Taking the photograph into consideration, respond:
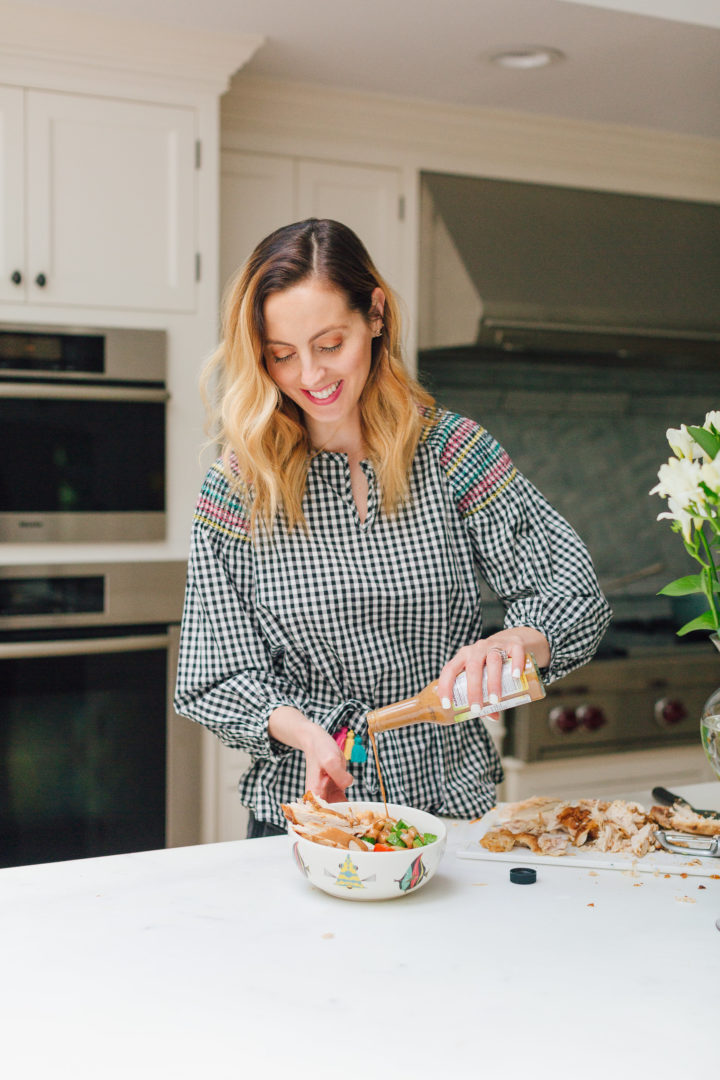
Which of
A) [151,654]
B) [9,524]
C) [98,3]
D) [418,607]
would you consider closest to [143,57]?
[98,3]

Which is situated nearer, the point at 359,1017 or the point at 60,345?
the point at 359,1017

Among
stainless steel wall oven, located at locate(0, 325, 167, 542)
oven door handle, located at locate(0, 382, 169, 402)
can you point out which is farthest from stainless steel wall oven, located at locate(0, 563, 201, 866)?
oven door handle, located at locate(0, 382, 169, 402)

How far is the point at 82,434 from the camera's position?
2.56 m

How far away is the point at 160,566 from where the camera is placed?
259 centimetres

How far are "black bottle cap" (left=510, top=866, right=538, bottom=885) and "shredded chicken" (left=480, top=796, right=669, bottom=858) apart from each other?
3.2 inches

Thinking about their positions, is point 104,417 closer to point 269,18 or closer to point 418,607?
point 269,18

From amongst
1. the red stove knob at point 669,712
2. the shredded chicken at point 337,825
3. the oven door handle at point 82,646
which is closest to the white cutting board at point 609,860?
the shredded chicken at point 337,825

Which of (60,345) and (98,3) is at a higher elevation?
(98,3)

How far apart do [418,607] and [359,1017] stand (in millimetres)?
673

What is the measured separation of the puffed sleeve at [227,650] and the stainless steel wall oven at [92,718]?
115cm

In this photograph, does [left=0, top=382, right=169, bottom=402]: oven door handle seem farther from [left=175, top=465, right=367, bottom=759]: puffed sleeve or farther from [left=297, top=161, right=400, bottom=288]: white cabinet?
[left=175, top=465, right=367, bottom=759]: puffed sleeve

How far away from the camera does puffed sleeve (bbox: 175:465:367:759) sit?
1.38m

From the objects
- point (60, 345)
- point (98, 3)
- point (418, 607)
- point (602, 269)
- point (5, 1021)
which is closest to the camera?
point (5, 1021)

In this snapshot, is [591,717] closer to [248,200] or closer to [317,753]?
[248,200]
